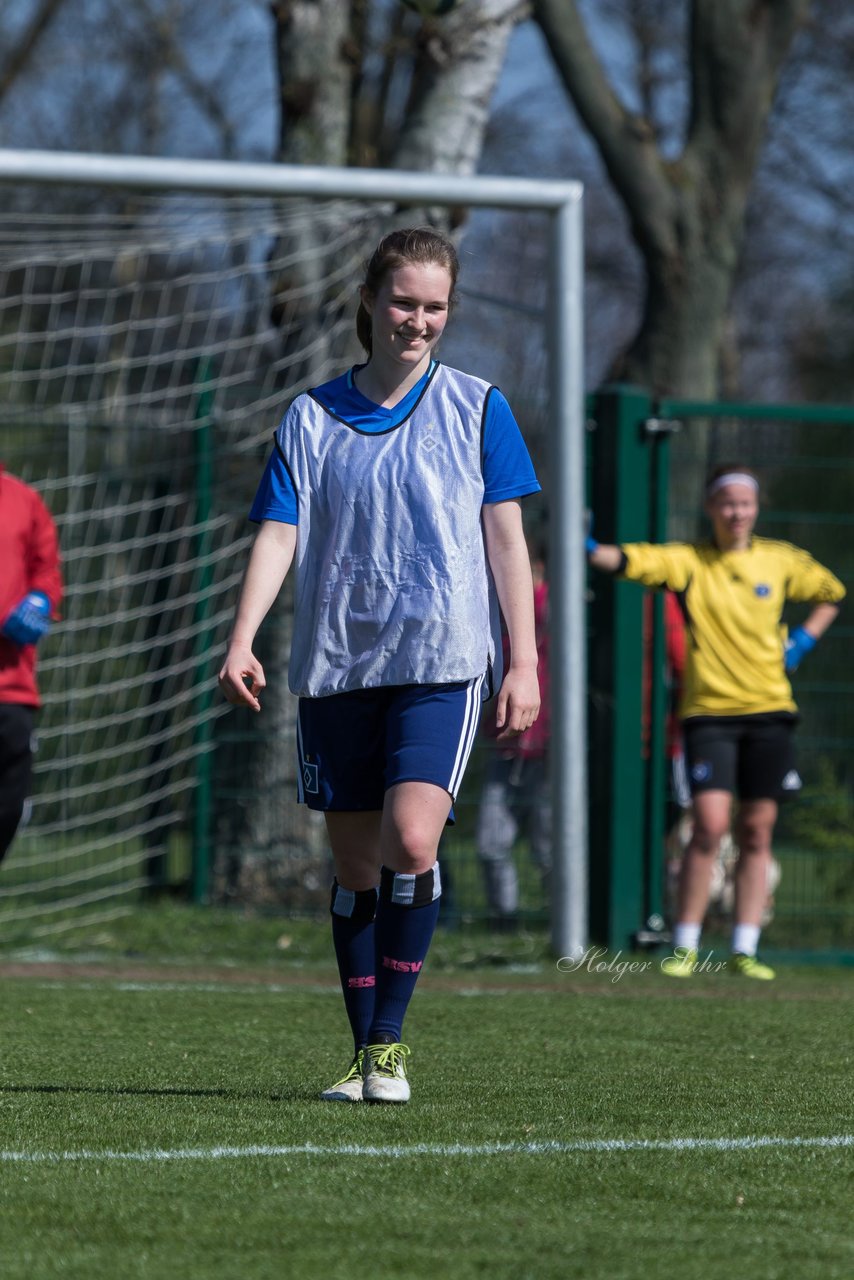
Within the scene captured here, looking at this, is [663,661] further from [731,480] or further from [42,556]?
[42,556]

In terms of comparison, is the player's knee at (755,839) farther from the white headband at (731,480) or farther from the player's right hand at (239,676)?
the player's right hand at (239,676)

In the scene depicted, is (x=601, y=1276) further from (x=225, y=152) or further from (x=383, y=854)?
(x=225, y=152)

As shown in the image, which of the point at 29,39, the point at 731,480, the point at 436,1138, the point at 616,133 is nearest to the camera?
the point at 436,1138

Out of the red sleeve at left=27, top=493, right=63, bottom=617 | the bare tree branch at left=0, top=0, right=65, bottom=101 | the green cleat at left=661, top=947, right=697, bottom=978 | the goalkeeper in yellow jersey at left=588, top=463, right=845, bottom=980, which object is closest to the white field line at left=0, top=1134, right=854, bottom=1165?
the red sleeve at left=27, top=493, right=63, bottom=617

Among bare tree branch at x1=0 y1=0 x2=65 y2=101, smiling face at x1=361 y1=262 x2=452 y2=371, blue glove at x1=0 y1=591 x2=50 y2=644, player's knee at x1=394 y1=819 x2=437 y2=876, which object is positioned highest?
bare tree branch at x1=0 y1=0 x2=65 y2=101

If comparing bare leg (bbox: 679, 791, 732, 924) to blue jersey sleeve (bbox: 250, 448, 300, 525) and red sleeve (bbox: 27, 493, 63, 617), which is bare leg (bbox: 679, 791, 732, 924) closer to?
red sleeve (bbox: 27, 493, 63, 617)

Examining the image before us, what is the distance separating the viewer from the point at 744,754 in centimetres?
794

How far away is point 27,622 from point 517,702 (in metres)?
2.87

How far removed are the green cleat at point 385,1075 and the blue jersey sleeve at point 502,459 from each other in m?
1.26

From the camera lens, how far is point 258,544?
14.4ft

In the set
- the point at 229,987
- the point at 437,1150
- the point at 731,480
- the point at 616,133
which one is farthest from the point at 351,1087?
the point at 616,133

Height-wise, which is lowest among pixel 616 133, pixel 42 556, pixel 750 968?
pixel 750 968

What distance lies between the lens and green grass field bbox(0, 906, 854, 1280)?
3004 mm

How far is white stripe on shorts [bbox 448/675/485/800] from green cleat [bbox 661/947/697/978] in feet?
11.6
